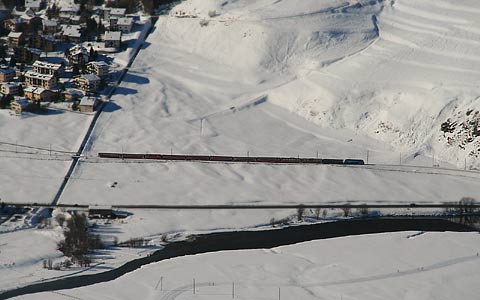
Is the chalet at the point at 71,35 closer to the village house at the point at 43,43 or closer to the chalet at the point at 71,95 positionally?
the village house at the point at 43,43

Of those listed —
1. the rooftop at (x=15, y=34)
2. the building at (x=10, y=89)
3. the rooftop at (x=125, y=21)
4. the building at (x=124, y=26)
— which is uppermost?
the rooftop at (x=125, y=21)

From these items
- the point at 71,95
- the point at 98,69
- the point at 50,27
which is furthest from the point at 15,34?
the point at 71,95

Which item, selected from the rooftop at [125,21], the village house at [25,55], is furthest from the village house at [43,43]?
the rooftop at [125,21]

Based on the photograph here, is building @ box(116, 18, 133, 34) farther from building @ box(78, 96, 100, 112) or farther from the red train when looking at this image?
the red train

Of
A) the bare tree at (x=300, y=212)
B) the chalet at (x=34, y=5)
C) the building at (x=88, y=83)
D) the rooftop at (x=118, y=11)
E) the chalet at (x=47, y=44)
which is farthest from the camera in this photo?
the chalet at (x=34, y=5)

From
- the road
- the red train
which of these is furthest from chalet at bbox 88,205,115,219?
the red train

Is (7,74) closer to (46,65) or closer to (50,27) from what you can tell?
(46,65)

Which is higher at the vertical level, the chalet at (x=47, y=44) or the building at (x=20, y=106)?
the chalet at (x=47, y=44)
